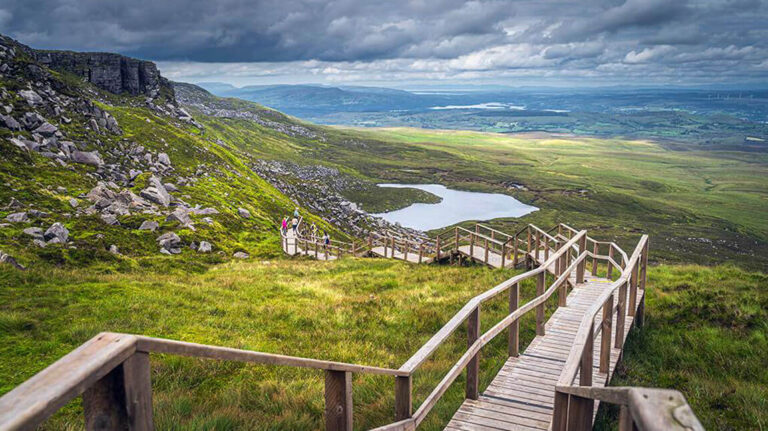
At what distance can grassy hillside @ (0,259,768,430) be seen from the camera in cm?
629

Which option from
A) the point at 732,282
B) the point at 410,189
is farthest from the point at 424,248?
the point at 410,189

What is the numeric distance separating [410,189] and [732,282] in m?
151

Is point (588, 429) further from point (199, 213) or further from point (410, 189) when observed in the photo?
point (410, 189)

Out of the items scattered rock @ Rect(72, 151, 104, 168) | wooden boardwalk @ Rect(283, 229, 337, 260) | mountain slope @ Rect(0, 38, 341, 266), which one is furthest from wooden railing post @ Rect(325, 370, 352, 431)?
scattered rock @ Rect(72, 151, 104, 168)

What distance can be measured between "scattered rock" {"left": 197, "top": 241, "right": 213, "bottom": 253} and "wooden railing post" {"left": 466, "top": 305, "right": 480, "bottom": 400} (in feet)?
74.7

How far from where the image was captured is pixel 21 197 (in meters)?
22.5

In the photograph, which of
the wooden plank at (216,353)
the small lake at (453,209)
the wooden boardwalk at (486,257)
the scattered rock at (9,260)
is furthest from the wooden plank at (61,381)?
the small lake at (453,209)

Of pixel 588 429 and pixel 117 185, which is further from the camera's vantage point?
pixel 117 185

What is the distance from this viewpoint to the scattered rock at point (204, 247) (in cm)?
2668

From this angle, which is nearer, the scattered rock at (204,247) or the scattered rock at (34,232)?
the scattered rock at (34,232)

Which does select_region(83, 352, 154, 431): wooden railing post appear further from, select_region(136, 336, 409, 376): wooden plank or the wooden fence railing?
the wooden fence railing

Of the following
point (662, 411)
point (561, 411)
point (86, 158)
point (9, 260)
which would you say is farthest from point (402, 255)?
point (662, 411)

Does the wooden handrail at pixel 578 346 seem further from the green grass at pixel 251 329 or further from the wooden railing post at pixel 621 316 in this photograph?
the green grass at pixel 251 329

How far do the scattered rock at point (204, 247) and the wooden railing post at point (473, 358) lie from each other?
2276cm
